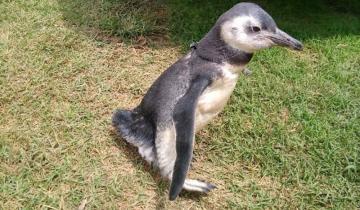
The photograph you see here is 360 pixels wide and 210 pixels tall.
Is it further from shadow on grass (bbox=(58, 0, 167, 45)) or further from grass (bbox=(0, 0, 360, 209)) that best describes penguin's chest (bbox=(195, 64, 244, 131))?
shadow on grass (bbox=(58, 0, 167, 45))

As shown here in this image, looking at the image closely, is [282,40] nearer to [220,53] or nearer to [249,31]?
[249,31]

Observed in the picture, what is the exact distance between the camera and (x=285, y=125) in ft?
8.05

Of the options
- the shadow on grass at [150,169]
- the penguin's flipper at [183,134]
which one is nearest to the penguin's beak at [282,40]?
the penguin's flipper at [183,134]

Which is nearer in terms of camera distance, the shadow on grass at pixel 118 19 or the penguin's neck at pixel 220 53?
the penguin's neck at pixel 220 53

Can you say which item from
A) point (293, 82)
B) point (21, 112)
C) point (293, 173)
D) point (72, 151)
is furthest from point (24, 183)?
point (293, 82)

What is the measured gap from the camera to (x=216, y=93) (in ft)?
6.49

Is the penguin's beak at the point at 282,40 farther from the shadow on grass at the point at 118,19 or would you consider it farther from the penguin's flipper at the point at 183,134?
the shadow on grass at the point at 118,19

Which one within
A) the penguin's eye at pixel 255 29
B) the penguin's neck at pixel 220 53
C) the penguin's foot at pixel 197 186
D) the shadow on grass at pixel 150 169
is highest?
the penguin's eye at pixel 255 29

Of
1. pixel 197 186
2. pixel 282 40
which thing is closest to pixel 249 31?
pixel 282 40

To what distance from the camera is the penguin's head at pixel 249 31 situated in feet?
6.10

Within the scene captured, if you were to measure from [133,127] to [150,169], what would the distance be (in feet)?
0.73

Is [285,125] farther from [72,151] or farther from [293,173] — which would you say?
[72,151]

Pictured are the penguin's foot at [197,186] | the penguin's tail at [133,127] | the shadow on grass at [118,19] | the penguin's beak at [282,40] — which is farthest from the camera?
the shadow on grass at [118,19]

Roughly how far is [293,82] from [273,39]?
3.00ft
